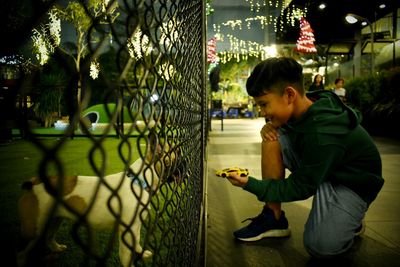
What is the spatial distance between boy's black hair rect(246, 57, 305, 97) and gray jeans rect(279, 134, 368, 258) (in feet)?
2.13

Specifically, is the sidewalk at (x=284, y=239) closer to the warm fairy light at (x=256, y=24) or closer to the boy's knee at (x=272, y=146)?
the boy's knee at (x=272, y=146)

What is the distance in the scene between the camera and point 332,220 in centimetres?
184

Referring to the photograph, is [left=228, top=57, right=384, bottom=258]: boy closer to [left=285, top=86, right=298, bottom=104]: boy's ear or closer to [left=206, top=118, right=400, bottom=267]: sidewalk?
[left=285, top=86, right=298, bottom=104]: boy's ear

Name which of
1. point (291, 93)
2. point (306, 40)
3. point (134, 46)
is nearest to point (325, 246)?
point (291, 93)

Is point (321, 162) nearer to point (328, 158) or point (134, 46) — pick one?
point (328, 158)

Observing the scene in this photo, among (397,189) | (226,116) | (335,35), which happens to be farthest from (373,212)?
(226,116)

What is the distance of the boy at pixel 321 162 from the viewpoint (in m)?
1.74

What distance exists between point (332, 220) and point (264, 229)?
1.81 ft

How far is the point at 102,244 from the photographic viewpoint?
2.16 meters

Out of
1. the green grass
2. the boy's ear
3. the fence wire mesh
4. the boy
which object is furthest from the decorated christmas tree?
the boy's ear

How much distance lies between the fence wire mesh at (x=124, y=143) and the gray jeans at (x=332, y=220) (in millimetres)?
706

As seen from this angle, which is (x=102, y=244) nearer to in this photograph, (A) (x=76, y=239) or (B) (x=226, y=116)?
(A) (x=76, y=239)

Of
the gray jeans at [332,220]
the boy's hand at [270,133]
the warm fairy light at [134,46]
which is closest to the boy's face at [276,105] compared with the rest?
the boy's hand at [270,133]

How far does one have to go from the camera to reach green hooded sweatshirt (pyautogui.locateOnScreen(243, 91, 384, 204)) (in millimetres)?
1715
